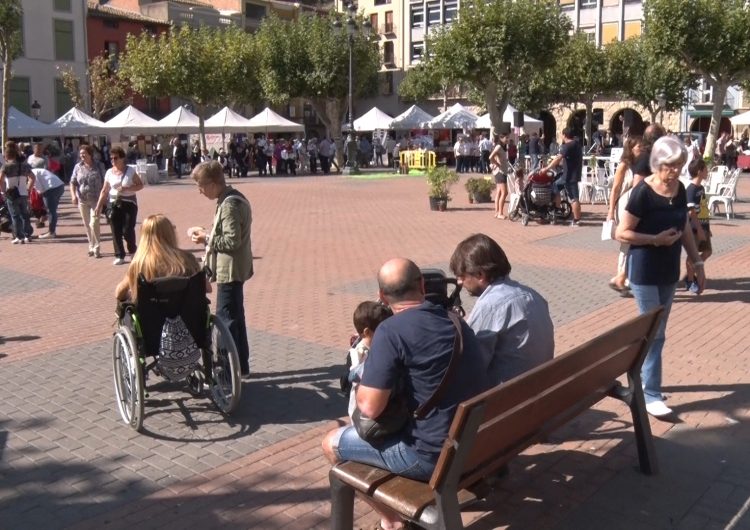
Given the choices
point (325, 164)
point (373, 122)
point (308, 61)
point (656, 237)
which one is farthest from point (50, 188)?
point (308, 61)

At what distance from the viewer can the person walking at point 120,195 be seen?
1072cm

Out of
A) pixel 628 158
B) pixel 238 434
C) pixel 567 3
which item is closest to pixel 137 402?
pixel 238 434

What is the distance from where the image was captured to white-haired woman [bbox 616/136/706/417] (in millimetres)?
4871

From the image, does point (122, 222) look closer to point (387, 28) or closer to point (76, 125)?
point (76, 125)

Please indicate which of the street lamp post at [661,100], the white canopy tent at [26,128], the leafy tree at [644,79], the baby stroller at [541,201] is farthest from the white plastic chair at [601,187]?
the street lamp post at [661,100]

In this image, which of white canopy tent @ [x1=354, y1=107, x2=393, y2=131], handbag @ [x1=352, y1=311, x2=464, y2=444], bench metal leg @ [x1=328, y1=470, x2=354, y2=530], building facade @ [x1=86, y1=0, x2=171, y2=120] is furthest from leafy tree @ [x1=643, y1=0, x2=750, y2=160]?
building facade @ [x1=86, y1=0, x2=171, y2=120]

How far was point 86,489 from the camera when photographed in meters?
4.14

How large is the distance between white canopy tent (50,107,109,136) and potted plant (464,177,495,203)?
58.5 ft

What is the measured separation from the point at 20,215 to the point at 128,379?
9.91m

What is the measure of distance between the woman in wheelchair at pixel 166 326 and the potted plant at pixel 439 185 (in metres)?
12.5

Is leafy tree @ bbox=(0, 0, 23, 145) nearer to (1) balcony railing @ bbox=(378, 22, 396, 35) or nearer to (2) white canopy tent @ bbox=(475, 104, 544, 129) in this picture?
(2) white canopy tent @ bbox=(475, 104, 544, 129)

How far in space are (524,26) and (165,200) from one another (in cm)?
1706

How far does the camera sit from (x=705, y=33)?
73.7ft

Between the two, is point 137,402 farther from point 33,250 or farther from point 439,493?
point 33,250
